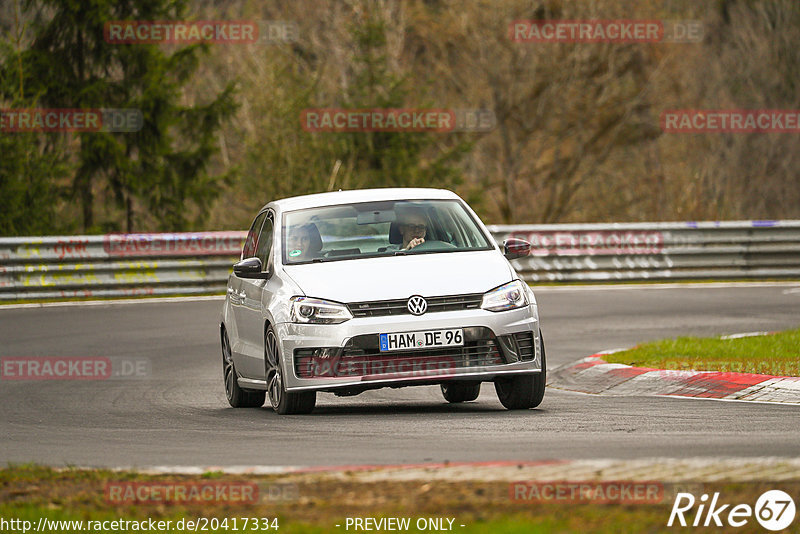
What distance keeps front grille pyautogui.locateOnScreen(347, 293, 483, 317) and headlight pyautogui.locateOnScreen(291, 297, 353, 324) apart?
73 millimetres

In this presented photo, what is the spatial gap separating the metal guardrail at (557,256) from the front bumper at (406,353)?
14.3m

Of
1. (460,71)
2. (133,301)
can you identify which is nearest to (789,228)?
(133,301)

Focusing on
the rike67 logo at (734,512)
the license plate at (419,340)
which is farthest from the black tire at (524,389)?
the rike67 logo at (734,512)

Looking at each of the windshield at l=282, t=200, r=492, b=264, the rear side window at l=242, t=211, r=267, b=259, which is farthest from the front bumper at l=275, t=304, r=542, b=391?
the rear side window at l=242, t=211, r=267, b=259

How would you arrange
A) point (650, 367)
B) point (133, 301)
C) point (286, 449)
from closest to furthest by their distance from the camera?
point (286, 449), point (650, 367), point (133, 301)

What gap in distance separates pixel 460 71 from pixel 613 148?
5.19 m

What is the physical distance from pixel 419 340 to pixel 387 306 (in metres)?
0.33

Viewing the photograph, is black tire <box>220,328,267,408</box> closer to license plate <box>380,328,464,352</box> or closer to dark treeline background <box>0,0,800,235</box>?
license plate <box>380,328,464,352</box>

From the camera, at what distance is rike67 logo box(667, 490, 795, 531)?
570 centimetres

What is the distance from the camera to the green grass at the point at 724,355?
1245 cm

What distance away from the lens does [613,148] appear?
43781 mm

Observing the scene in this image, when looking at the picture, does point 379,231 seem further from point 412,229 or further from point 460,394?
point 460,394

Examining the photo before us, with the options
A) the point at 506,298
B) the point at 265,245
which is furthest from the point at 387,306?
the point at 265,245

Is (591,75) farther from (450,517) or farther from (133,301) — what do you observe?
(450,517)
